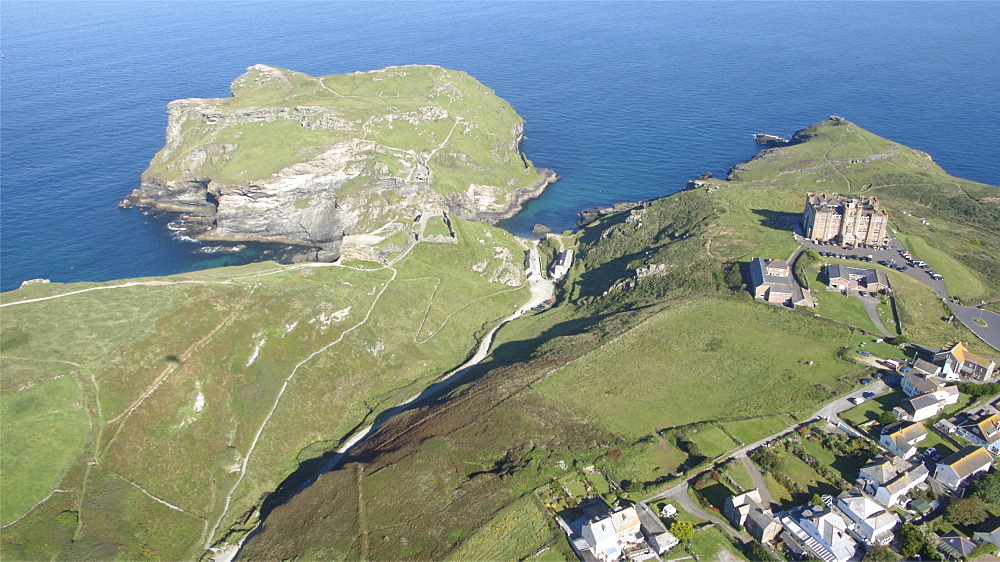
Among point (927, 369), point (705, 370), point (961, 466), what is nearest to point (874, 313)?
point (927, 369)

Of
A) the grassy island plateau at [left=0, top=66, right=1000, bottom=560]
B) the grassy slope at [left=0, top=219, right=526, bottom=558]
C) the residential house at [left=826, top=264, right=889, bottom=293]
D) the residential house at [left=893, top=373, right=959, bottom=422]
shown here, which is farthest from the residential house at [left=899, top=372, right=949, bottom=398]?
the grassy slope at [left=0, top=219, right=526, bottom=558]

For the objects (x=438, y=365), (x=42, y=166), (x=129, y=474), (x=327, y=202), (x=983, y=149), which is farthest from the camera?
(x=983, y=149)

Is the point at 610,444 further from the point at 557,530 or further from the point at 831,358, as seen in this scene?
the point at 831,358

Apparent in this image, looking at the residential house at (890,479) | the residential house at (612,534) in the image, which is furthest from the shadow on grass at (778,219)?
the residential house at (612,534)

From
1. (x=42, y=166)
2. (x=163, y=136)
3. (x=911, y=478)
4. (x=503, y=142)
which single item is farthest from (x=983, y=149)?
(x=42, y=166)

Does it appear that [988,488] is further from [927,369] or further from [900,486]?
[927,369]

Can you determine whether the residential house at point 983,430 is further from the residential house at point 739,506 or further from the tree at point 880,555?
the residential house at point 739,506
